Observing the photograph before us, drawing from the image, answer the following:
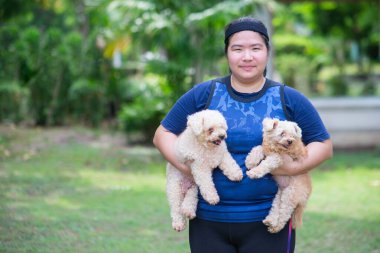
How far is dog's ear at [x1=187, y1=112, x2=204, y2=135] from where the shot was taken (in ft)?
10.8

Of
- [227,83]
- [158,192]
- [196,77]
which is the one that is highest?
[227,83]

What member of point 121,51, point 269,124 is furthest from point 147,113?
point 269,124

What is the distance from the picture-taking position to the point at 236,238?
3271 mm

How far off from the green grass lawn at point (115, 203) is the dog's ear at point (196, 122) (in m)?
3.21

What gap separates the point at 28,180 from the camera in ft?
31.4

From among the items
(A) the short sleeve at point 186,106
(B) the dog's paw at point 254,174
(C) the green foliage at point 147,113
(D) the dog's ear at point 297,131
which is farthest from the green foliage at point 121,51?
(B) the dog's paw at point 254,174

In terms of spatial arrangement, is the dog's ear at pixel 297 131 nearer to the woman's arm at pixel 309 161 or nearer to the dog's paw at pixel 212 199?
the woman's arm at pixel 309 161

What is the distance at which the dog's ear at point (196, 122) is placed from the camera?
130 inches

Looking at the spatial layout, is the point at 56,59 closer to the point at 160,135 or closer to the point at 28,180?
the point at 28,180

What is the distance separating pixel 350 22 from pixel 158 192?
19.4 metres

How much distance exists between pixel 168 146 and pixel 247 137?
48 cm

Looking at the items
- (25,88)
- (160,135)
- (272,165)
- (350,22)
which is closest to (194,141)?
(160,135)

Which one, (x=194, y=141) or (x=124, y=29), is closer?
(x=194, y=141)

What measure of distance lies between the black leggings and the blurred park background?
311 cm
